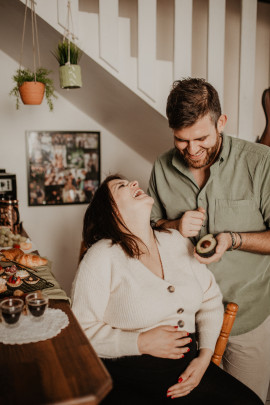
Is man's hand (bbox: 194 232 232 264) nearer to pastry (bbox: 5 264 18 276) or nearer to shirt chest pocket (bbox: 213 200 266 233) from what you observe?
shirt chest pocket (bbox: 213 200 266 233)

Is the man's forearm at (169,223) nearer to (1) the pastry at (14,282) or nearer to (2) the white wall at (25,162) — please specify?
(1) the pastry at (14,282)

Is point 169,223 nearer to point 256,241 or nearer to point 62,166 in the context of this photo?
point 256,241

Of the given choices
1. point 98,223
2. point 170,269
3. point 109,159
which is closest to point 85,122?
point 109,159

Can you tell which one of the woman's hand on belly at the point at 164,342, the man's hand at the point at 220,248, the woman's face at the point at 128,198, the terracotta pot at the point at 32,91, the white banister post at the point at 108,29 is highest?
the white banister post at the point at 108,29

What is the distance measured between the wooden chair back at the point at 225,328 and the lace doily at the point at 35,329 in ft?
2.30

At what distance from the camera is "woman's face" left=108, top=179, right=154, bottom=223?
1622 mm

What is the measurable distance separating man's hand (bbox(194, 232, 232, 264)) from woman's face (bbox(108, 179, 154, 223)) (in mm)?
307

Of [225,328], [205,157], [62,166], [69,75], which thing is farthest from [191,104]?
[62,166]

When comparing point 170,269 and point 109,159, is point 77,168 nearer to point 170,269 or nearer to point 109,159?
point 109,159

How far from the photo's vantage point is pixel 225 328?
5.33 feet

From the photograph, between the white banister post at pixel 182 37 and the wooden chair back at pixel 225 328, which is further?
the white banister post at pixel 182 37

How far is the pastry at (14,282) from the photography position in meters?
1.57

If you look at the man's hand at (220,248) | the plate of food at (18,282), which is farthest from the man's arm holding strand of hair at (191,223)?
the plate of food at (18,282)

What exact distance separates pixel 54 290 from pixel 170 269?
1.61 feet
